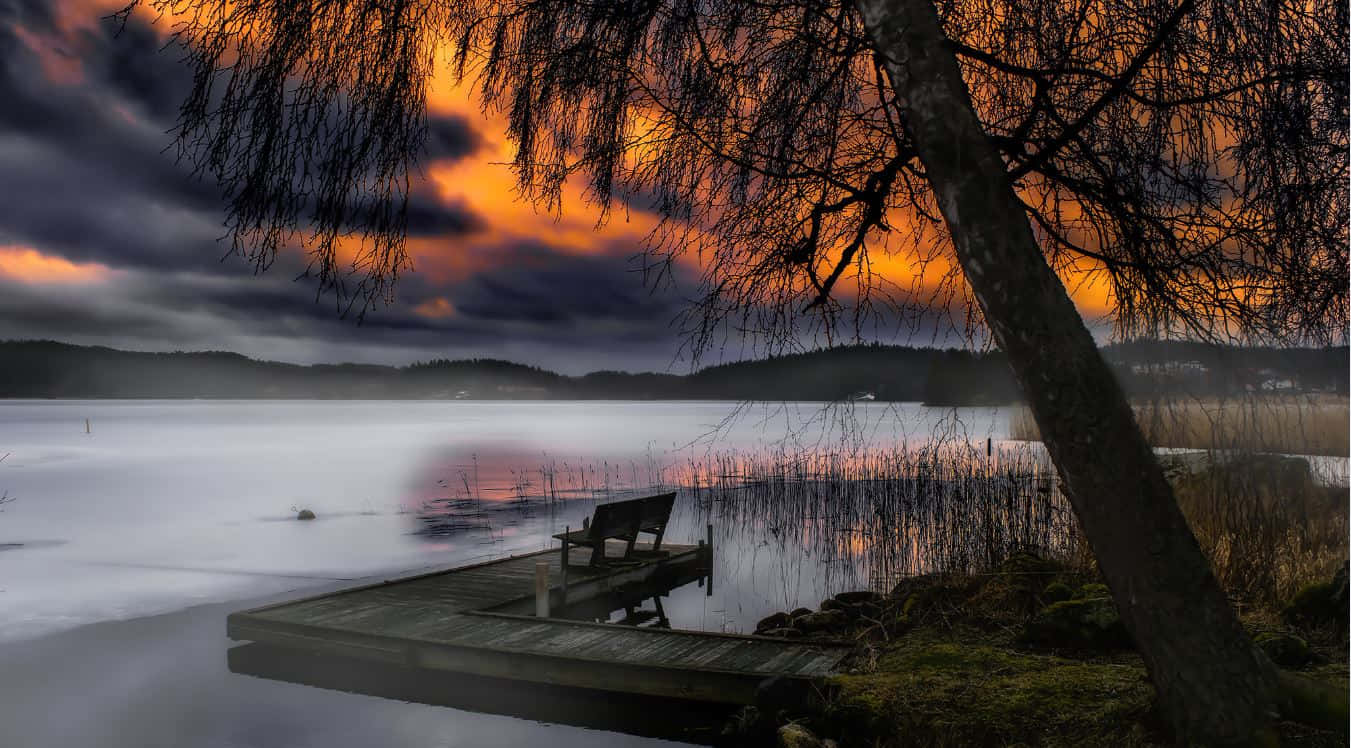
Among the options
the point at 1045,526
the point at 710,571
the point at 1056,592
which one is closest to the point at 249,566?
the point at 710,571

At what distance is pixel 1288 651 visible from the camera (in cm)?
503

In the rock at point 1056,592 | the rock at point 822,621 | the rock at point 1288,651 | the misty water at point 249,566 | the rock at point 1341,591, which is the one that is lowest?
the misty water at point 249,566

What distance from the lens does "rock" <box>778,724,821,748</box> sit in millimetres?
4871

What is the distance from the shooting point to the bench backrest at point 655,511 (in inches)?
444

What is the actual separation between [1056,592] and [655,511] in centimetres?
532

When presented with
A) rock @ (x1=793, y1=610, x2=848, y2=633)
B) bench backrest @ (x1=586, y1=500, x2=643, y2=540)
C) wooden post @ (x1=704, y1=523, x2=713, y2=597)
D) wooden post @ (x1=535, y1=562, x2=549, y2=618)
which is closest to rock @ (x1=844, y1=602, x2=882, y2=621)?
rock @ (x1=793, y1=610, x2=848, y2=633)

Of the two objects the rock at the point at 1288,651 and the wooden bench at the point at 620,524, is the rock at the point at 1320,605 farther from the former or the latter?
the wooden bench at the point at 620,524

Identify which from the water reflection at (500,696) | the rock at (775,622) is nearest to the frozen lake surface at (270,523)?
the rock at (775,622)

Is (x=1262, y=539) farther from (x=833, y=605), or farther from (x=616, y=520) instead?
(x=616, y=520)

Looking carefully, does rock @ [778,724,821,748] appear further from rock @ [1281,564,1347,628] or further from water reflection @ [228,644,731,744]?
rock @ [1281,564,1347,628]

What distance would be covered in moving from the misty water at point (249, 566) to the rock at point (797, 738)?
171 cm

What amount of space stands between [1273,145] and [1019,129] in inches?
48.9

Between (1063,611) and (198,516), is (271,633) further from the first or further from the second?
(198,516)

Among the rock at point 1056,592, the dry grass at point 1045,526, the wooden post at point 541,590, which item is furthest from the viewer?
the wooden post at point 541,590
